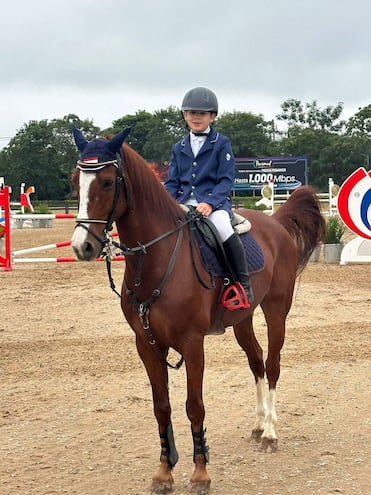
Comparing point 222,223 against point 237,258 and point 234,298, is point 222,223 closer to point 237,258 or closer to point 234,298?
point 237,258

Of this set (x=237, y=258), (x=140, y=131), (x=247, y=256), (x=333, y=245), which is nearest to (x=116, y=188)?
(x=237, y=258)

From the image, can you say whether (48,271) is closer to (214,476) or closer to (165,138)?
(214,476)

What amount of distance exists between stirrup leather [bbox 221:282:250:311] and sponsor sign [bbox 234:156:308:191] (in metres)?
38.5

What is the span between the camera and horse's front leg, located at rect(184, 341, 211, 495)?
3.83 metres

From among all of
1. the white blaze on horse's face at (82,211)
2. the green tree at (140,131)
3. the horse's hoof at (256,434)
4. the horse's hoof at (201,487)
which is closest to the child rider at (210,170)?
the white blaze on horse's face at (82,211)

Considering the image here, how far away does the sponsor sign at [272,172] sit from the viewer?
1690 inches

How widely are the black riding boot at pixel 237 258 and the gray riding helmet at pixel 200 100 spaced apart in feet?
2.74

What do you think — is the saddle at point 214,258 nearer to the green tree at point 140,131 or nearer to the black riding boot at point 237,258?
the black riding boot at point 237,258

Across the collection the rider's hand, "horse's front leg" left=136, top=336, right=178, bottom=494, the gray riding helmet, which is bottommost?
"horse's front leg" left=136, top=336, right=178, bottom=494

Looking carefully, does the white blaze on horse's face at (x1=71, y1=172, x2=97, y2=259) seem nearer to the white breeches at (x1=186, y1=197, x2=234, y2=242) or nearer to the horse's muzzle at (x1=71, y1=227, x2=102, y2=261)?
the horse's muzzle at (x1=71, y1=227, x2=102, y2=261)

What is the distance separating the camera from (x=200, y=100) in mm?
4176

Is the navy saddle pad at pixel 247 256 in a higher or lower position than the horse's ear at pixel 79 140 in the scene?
lower

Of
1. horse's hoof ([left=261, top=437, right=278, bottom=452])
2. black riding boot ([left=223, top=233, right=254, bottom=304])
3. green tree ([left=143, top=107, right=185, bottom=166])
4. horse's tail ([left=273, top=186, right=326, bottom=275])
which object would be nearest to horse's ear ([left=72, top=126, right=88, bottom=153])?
black riding boot ([left=223, top=233, right=254, bottom=304])

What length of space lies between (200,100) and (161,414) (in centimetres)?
199
